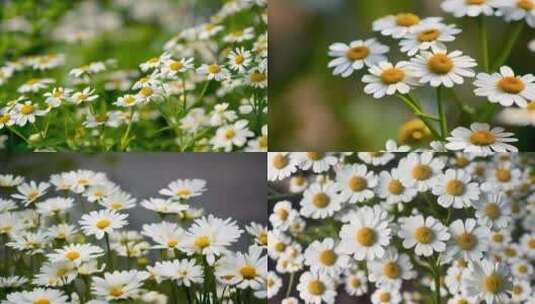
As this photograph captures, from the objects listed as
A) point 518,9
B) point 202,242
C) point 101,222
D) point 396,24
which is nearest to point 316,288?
point 202,242

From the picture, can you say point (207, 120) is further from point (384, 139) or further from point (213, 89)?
point (384, 139)

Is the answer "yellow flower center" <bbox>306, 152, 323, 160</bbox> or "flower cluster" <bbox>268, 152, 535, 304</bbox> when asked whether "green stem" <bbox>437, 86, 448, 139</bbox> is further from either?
"yellow flower center" <bbox>306, 152, 323, 160</bbox>

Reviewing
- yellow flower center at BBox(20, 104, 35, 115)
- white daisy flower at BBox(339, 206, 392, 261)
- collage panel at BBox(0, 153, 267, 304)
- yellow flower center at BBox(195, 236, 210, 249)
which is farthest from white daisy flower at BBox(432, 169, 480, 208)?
yellow flower center at BBox(20, 104, 35, 115)

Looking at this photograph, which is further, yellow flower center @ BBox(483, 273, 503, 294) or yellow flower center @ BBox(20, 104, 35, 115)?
yellow flower center @ BBox(20, 104, 35, 115)

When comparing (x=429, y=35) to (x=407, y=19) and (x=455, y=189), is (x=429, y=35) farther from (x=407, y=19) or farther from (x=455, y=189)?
(x=455, y=189)

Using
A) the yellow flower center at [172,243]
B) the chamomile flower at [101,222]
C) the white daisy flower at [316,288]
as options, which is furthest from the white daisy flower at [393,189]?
the chamomile flower at [101,222]

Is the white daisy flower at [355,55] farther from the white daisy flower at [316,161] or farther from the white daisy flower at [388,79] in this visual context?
the white daisy flower at [316,161]
